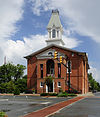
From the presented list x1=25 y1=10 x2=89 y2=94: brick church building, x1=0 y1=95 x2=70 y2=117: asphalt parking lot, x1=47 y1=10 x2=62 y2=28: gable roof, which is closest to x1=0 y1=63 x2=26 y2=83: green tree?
x1=25 y1=10 x2=89 y2=94: brick church building

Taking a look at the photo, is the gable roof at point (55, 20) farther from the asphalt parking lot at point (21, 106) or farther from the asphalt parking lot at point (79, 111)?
the asphalt parking lot at point (79, 111)

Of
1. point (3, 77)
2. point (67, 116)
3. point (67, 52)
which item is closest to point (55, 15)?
point (67, 52)

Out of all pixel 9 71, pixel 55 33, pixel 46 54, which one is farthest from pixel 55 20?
pixel 9 71

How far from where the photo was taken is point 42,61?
49.0m

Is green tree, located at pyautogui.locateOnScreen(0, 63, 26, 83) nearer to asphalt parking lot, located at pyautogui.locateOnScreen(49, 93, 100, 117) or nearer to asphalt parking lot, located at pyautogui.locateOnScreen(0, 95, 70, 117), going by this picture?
asphalt parking lot, located at pyautogui.locateOnScreen(0, 95, 70, 117)

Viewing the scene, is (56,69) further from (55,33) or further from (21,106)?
(21,106)

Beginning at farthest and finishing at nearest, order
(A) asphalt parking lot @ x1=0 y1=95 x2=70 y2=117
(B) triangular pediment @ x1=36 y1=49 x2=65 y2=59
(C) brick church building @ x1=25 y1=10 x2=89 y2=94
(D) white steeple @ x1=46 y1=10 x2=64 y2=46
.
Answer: (D) white steeple @ x1=46 y1=10 x2=64 y2=46 → (B) triangular pediment @ x1=36 y1=49 x2=65 y2=59 → (C) brick church building @ x1=25 y1=10 x2=89 y2=94 → (A) asphalt parking lot @ x1=0 y1=95 x2=70 y2=117

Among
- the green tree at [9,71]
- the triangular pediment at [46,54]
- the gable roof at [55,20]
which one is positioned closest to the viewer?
the triangular pediment at [46,54]

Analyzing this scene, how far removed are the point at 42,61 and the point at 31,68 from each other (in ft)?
15.6

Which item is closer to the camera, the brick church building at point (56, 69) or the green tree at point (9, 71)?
the brick church building at point (56, 69)

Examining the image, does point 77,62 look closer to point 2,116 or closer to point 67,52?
point 67,52

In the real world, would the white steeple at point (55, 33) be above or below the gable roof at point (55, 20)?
below

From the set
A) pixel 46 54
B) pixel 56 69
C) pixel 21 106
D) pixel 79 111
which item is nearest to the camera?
pixel 79 111

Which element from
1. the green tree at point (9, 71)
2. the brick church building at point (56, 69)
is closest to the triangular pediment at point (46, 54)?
the brick church building at point (56, 69)
